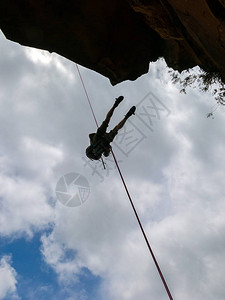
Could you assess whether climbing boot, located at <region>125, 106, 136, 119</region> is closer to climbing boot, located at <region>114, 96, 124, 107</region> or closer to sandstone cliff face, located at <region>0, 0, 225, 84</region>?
climbing boot, located at <region>114, 96, 124, 107</region>

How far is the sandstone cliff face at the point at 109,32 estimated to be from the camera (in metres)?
5.07

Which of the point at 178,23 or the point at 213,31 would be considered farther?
the point at 178,23

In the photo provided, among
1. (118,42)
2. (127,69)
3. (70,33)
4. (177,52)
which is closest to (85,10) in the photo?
(70,33)

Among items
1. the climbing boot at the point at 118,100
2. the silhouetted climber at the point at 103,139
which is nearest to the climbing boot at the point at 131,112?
the silhouetted climber at the point at 103,139

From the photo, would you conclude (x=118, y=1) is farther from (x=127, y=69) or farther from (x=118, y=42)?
(x=127, y=69)

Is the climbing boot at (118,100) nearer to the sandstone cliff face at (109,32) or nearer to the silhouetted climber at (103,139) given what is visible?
the silhouetted climber at (103,139)

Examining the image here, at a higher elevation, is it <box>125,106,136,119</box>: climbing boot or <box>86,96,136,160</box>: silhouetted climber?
<box>125,106,136,119</box>: climbing boot

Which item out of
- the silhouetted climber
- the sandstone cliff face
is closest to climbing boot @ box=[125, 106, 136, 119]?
the silhouetted climber

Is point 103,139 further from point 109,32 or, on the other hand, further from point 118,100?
point 109,32

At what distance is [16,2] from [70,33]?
5.01ft

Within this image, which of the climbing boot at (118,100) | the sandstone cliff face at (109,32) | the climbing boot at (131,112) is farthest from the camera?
the climbing boot at (131,112)

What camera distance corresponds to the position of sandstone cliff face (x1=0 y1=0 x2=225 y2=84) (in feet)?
16.6

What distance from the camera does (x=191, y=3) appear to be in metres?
3.74

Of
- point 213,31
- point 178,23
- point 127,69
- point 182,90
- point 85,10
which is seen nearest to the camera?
point 213,31
